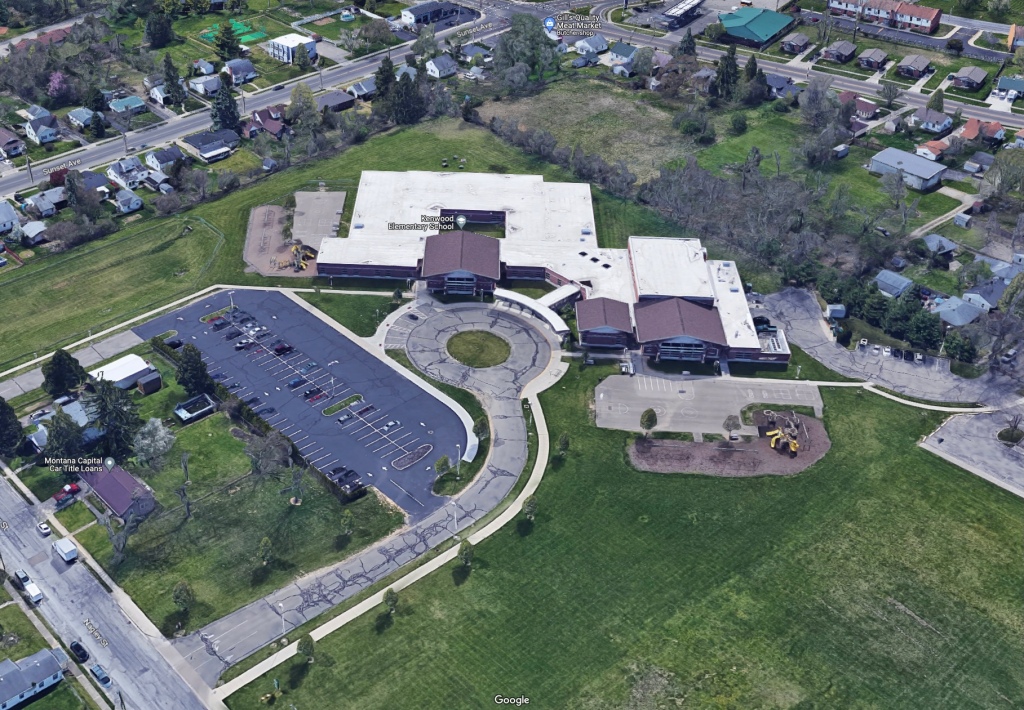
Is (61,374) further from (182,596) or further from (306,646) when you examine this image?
(306,646)

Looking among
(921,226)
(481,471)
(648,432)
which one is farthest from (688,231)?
(481,471)

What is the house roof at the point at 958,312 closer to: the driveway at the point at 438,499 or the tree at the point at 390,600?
the driveway at the point at 438,499

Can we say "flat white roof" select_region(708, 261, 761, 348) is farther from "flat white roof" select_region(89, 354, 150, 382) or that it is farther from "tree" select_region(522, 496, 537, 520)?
"flat white roof" select_region(89, 354, 150, 382)

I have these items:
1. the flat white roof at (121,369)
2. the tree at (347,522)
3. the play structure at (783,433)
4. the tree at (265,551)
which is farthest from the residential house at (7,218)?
the play structure at (783,433)

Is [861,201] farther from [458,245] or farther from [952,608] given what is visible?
[952,608]

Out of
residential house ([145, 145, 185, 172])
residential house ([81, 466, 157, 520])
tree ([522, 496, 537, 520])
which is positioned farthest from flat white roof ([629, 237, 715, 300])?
residential house ([145, 145, 185, 172])
